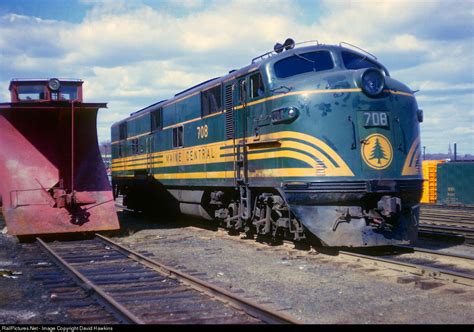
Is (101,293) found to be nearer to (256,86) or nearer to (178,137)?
(256,86)

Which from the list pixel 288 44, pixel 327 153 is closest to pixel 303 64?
pixel 288 44

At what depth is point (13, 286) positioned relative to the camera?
295 inches

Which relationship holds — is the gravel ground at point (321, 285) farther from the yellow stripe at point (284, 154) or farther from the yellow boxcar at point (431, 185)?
the yellow boxcar at point (431, 185)

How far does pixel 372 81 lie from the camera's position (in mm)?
9320

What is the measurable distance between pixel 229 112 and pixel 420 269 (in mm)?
5516

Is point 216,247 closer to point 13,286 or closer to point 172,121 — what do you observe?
point 13,286

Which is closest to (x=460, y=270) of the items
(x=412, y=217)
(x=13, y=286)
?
(x=412, y=217)

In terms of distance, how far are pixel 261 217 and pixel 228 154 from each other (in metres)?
1.85

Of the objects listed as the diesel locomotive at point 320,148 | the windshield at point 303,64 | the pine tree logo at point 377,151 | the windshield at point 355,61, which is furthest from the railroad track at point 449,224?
the windshield at point 303,64

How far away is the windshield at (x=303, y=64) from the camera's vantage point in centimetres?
1013

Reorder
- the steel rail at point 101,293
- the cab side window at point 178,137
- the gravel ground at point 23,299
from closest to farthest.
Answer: the steel rail at point 101,293 < the gravel ground at point 23,299 < the cab side window at point 178,137

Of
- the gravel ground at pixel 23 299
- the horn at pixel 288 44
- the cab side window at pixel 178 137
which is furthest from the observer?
the cab side window at pixel 178 137

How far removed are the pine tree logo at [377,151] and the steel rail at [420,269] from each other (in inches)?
64.0

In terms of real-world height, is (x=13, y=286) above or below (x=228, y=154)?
below
